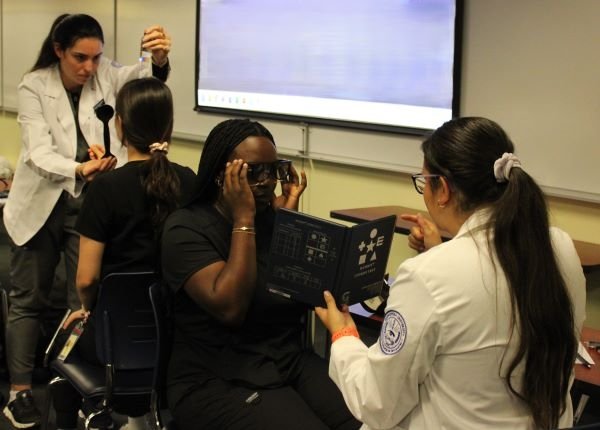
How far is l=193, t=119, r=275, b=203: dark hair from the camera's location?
6.19 feet

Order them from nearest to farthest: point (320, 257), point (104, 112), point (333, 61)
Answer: point (320, 257)
point (104, 112)
point (333, 61)

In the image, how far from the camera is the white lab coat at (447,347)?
1254mm

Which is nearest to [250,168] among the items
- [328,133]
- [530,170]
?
[530,170]

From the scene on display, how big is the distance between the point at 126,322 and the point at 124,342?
2.4 inches

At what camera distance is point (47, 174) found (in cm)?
266

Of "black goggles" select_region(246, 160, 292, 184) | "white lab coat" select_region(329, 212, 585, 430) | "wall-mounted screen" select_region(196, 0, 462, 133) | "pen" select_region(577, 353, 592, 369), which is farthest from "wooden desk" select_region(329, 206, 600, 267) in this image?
"white lab coat" select_region(329, 212, 585, 430)

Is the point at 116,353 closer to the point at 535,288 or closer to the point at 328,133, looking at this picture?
the point at 535,288

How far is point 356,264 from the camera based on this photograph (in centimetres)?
167

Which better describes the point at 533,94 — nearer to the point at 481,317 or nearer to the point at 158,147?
the point at 158,147

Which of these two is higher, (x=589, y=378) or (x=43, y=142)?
(x=43, y=142)

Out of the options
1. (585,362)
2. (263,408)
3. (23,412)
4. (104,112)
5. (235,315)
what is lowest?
(23,412)

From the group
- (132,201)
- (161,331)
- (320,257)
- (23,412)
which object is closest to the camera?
(320,257)

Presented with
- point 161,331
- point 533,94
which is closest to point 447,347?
point 161,331

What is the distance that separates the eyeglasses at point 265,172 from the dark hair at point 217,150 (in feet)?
0.25
